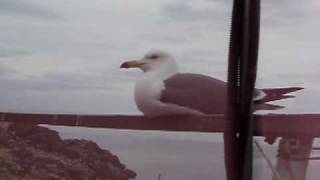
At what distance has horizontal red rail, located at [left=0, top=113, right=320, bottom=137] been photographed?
5.13ft

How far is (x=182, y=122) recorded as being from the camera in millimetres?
1604

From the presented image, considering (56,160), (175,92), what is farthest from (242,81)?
(56,160)

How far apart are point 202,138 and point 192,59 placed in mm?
176

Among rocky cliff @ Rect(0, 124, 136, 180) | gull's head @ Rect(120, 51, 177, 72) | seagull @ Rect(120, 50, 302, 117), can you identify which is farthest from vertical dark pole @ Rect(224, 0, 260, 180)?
rocky cliff @ Rect(0, 124, 136, 180)

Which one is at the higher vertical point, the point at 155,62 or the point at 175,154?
the point at 155,62

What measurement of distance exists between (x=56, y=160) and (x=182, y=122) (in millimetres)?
298

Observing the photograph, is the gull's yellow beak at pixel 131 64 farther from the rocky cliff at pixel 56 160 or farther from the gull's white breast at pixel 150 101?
the rocky cliff at pixel 56 160

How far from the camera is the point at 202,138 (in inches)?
62.6

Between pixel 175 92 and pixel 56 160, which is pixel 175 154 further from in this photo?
pixel 56 160

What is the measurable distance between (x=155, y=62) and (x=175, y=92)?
0.26 ft

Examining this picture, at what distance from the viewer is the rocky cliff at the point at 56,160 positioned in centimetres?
162

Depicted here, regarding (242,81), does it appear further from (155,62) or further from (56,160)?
(56,160)

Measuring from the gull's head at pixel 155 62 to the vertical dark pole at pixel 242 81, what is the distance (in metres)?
0.13

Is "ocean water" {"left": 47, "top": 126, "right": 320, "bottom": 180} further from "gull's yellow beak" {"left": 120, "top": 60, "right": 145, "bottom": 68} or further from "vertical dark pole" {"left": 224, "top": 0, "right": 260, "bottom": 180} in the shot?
"gull's yellow beak" {"left": 120, "top": 60, "right": 145, "bottom": 68}
